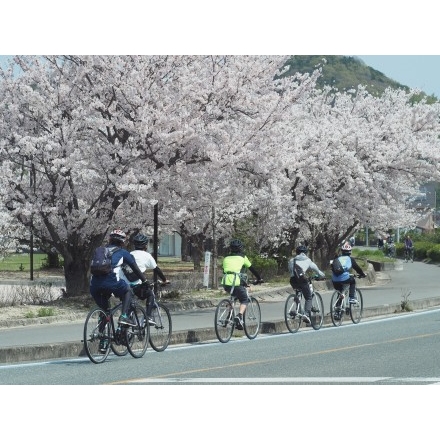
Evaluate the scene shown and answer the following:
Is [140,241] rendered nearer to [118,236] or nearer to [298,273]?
[118,236]

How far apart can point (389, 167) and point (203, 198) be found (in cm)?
1194

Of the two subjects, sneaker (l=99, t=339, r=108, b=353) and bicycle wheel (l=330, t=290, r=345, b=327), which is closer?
sneaker (l=99, t=339, r=108, b=353)

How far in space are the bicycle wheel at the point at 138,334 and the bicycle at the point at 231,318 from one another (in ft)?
6.67

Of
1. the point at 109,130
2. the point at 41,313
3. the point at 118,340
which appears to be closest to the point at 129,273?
the point at 118,340

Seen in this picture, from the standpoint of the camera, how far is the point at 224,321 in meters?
16.7

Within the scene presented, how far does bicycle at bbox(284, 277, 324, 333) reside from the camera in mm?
18766

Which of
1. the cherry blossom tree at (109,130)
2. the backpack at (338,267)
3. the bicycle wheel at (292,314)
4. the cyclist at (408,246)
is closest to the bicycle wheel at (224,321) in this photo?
the bicycle wheel at (292,314)

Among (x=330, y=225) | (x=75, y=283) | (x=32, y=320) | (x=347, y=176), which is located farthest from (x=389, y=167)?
(x=32, y=320)

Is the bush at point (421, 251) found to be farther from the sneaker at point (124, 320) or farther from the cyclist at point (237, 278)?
the sneaker at point (124, 320)

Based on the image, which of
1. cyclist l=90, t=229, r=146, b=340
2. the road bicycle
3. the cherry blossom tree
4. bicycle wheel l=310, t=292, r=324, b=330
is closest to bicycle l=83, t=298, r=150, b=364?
cyclist l=90, t=229, r=146, b=340

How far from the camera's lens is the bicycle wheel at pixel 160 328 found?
15148mm

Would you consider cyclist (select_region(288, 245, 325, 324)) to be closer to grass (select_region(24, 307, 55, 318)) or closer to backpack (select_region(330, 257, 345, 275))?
backpack (select_region(330, 257, 345, 275))

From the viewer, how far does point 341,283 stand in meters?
20.4

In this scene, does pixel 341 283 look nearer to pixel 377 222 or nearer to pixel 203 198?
pixel 203 198
